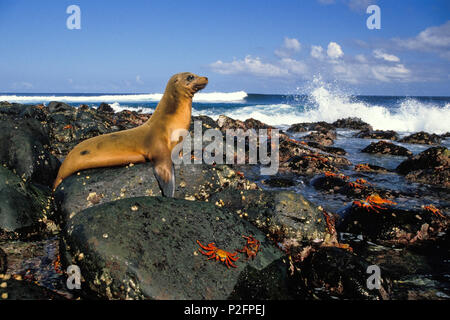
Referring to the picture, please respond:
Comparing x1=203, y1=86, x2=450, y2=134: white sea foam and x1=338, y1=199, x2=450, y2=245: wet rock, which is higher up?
x1=203, y1=86, x2=450, y2=134: white sea foam

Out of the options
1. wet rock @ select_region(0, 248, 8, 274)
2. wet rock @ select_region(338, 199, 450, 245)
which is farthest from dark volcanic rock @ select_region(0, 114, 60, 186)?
wet rock @ select_region(338, 199, 450, 245)

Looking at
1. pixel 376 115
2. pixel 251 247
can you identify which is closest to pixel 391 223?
pixel 251 247

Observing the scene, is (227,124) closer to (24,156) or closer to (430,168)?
(430,168)

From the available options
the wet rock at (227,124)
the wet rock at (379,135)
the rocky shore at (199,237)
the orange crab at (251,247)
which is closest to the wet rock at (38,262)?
the rocky shore at (199,237)

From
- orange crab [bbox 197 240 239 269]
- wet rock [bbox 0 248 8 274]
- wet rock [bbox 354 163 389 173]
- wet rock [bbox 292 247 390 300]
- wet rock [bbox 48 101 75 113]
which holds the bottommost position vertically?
wet rock [bbox 292 247 390 300]

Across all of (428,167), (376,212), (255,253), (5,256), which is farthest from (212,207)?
(428,167)

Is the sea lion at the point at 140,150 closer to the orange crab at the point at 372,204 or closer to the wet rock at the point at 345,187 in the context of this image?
the orange crab at the point at 372,204

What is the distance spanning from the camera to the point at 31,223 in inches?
177

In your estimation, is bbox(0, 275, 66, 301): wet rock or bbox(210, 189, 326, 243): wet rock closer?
bbox(0, 275, 66, 301): wet rock

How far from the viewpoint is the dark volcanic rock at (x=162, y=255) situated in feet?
9.34

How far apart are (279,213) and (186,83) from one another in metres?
2.81

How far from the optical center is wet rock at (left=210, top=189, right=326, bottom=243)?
4695 millimetres

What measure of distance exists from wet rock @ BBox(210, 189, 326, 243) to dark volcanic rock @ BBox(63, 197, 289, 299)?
1.03 metres

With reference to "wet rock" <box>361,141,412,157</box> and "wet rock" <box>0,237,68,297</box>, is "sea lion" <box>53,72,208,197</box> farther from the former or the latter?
"wet rock" <box>361,141,412,157</box>
